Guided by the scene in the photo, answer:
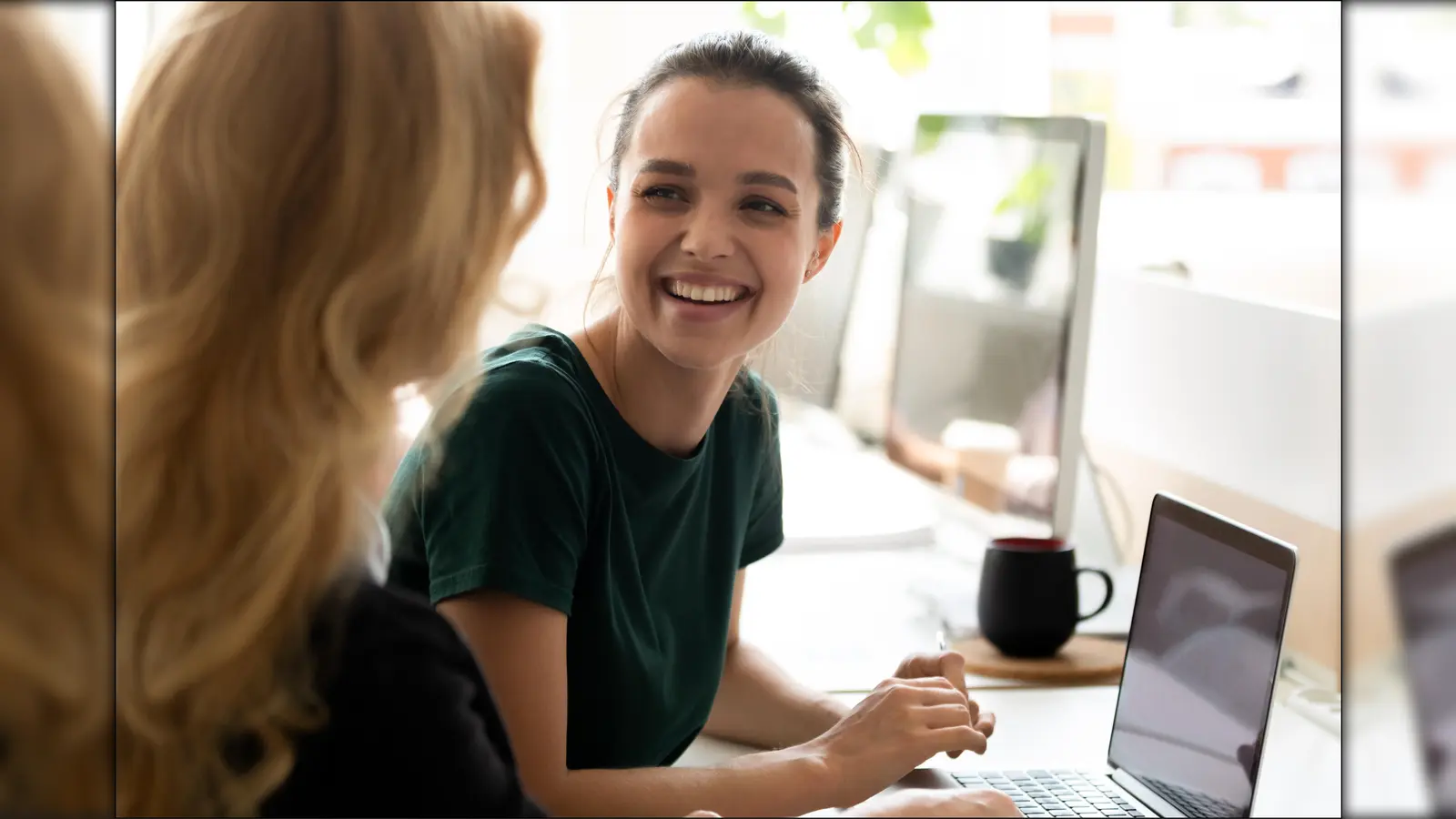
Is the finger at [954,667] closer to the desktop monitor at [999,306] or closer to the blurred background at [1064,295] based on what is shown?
the blurred background at [1064,295]

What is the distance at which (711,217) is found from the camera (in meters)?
1.13

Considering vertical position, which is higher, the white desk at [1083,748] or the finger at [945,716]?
the finger at [945,716]

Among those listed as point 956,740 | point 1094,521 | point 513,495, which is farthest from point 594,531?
point 1094,521

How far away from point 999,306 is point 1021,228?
0.33ft

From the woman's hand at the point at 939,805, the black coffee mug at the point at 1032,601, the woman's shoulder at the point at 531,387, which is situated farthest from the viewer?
the black coffee mug at the point at 1032,601

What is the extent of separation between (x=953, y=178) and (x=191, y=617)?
4.55 feet

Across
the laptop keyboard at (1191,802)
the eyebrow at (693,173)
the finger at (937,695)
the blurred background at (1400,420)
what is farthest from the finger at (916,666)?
the blurred background at (1400,420)

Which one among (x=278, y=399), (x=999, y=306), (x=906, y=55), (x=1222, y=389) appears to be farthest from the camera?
(x=906, y=55)

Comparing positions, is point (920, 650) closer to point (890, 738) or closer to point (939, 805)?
point (890, 738)

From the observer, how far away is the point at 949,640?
154 centimetres

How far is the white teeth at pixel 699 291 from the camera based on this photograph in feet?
3.73

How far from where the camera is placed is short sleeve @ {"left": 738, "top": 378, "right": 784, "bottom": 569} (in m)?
1.34

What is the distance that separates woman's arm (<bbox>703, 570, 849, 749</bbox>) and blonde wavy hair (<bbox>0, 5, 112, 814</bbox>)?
2.67 ft

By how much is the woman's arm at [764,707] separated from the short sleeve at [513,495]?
0.32 metres
